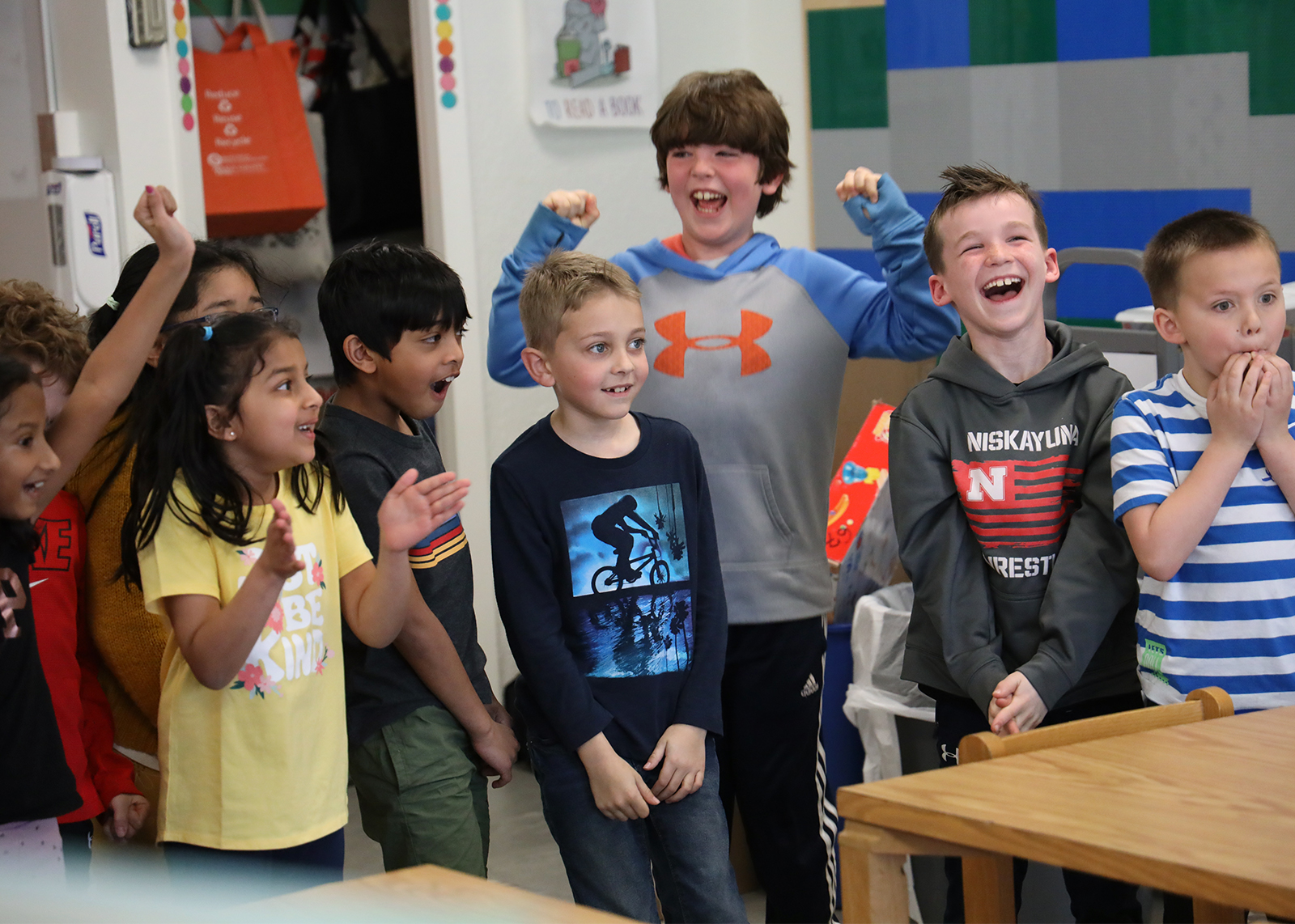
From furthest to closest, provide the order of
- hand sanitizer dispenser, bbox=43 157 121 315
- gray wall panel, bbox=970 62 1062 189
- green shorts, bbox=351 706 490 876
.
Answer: gray wall panel, bbox=970 62 1062 189 < hand sanitizer dispenser, bbox=43 157 121 315 < green shorts, bbox=351 706 490 876

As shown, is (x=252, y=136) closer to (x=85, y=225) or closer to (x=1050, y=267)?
(x=85, y=225)

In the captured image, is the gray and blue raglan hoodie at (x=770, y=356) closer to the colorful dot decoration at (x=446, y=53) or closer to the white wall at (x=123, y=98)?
the white wall at (x=123, y=98)

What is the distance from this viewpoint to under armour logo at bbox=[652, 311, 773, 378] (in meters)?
2.00

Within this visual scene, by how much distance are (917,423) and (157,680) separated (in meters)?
1.06

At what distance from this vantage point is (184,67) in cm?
296

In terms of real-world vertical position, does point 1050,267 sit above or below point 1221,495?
above

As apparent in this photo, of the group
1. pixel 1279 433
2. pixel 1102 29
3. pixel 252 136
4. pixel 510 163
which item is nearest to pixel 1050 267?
pixel 1279 433

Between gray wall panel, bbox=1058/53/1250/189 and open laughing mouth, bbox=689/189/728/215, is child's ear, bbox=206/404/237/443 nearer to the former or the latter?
open laughing mouth, bbox=689/189/728/215

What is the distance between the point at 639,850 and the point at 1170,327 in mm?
967

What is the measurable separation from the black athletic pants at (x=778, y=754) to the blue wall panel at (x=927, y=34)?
1630 mm

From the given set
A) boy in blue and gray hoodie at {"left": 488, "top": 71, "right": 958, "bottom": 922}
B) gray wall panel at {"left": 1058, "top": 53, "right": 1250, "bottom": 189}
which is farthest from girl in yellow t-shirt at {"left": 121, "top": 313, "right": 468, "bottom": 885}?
gray wall panel at {"left": 1058, "top": 53, "right": 1250, "bottom": 189}

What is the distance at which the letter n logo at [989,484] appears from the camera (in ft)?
5.82

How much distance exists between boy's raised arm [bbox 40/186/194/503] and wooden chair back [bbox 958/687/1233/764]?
3.41 ft

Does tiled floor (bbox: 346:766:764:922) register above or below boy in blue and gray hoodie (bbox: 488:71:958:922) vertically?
below
